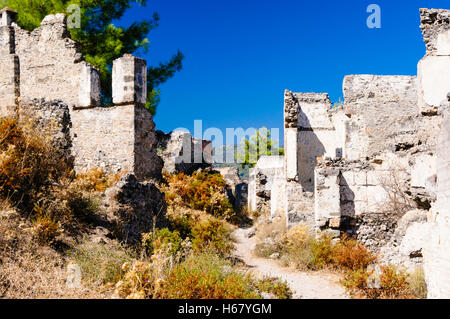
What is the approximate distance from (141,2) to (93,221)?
622 inches

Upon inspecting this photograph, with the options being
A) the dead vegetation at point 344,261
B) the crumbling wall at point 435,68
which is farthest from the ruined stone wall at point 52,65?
the crumbling wall at point 435,68

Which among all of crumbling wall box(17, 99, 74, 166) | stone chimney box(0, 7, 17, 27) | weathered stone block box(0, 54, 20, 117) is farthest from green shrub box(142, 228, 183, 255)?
stone chimney box(0, 7, 17, 27)

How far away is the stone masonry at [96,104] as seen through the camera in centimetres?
1128

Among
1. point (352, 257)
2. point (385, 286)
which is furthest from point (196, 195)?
point (385, 286)

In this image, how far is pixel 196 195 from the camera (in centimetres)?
1299

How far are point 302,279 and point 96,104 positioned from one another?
29.6 feet

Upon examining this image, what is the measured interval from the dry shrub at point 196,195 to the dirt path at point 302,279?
10.9 feet

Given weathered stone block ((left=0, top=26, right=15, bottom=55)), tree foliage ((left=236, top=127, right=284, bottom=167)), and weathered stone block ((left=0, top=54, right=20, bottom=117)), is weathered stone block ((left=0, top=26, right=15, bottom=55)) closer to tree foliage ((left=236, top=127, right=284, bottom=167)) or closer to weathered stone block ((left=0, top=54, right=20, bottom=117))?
weathered stone block ((left=0, top=54, right=20, bottom=117))

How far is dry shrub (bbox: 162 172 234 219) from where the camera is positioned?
Answer: 12.4 metres

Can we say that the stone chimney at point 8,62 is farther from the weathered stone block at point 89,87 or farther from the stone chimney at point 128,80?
the stone chimney at point 128,80

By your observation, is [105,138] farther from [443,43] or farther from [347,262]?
[443,43]
